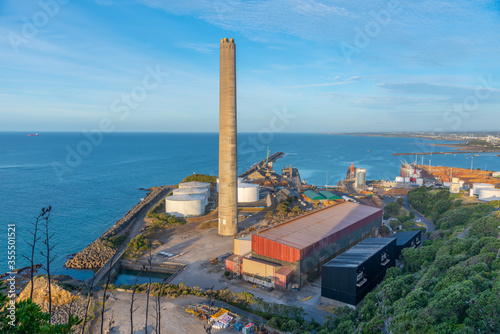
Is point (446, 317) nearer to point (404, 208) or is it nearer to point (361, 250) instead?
point (361, 250)

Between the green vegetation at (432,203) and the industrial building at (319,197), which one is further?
the industrial building at (319,197)

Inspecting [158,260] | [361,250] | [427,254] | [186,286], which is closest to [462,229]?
[427,254]

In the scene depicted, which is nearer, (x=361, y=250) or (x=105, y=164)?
(x=361, y=250)

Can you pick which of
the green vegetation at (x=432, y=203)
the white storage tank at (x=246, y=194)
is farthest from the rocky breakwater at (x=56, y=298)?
the green vegetation at (x=432, y=203)

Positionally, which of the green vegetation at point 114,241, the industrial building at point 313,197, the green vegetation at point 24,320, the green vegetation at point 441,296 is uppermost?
the green vegetation at point 24,320

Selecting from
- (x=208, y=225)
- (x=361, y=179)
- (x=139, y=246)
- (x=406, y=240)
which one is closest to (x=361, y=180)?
(x=361, y=179)

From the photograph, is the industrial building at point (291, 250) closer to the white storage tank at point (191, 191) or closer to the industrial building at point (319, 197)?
the industrial building at point (319, 197)

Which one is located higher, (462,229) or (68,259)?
(462,229)
